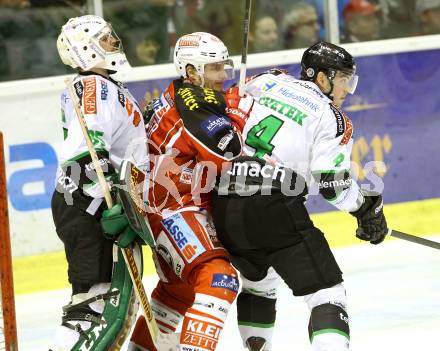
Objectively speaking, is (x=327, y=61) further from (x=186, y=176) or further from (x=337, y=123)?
(x=186, y=176)

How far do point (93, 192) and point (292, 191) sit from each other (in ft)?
2.37

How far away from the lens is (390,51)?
23.3 feet

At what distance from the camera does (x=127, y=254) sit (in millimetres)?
4066

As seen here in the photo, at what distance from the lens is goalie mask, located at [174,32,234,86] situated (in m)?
4.34

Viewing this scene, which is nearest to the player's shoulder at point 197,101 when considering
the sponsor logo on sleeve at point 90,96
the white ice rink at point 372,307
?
the sponsor logo on sleeve at point 90,96

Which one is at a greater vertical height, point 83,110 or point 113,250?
point 83,110

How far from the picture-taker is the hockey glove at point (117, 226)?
13.0 ft

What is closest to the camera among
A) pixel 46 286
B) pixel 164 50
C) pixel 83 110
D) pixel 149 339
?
pixel 83 110

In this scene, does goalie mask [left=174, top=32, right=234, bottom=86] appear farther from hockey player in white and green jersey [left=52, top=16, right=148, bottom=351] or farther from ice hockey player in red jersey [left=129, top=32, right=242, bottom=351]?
hockey player in white and green jersey [left=52, top=16, right=148, bottom=351]

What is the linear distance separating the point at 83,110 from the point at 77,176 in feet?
0.81

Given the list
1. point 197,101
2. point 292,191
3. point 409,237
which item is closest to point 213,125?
point 197,101

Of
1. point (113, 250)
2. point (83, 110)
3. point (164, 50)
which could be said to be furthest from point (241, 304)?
point (164, 50)

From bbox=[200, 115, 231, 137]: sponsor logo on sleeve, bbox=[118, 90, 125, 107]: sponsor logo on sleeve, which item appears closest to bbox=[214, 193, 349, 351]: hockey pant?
bbox=[200, 115, 231, 137]: sponsor logo on sleeve

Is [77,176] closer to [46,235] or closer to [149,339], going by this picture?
[149,339]
